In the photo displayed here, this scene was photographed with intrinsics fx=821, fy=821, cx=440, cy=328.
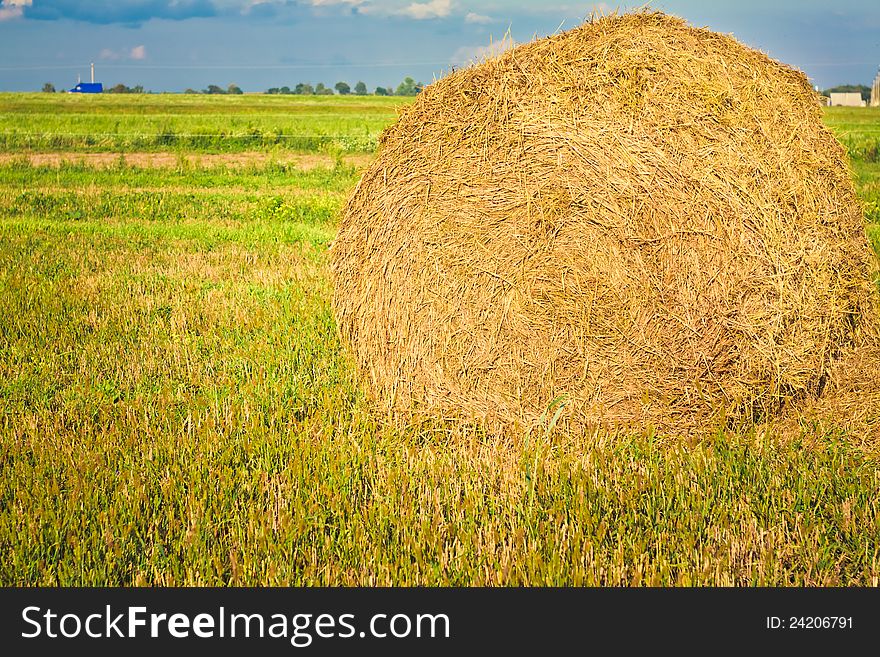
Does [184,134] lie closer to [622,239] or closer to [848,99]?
[622,239]

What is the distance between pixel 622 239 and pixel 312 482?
2159 millimetres

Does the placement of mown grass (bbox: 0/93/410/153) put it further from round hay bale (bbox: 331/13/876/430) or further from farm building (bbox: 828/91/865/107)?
farm building (bbox: 828/91/865/107)

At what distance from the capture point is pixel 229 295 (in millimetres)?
7988

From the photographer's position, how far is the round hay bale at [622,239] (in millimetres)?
4535

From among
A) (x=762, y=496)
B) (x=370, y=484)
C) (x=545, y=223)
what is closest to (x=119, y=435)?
(x=370, y=484)

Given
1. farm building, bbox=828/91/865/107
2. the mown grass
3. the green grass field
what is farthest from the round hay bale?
farm building, bbox=828/91/865/107

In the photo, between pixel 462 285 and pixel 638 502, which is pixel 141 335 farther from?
pixel 638 502

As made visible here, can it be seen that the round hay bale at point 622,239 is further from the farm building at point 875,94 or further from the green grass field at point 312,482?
the farm building at point 875,94

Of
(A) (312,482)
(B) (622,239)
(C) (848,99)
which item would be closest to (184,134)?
(B) (622,239)

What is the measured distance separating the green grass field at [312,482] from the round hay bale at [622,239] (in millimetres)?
351

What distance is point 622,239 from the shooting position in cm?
462

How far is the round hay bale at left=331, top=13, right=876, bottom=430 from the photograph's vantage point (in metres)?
4.54

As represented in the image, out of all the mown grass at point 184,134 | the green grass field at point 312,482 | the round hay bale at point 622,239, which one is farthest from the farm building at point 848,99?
the green grass field at point 312,482

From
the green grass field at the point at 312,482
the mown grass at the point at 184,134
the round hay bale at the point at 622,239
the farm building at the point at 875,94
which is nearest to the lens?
the green grass field at the point at 312,482
